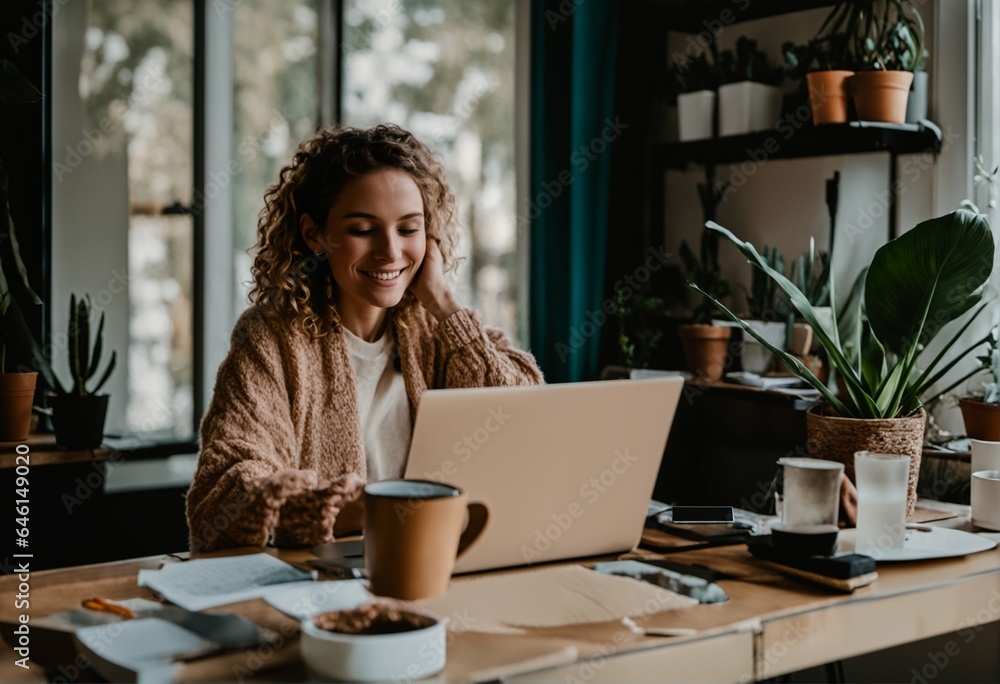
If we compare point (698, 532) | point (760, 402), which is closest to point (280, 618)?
point (698, 532)

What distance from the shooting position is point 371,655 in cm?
88

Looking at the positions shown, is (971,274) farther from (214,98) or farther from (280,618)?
(214,98)

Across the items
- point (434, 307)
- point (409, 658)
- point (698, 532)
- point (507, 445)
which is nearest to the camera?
point (409, 658)

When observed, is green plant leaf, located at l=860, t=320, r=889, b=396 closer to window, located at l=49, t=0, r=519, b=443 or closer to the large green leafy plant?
the large green leafy plant

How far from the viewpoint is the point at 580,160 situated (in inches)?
128

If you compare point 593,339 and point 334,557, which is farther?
point 593,339

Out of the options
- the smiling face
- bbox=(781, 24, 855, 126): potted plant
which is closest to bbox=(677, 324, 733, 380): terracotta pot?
bbox=(781, 24, 855, 126): potted plant

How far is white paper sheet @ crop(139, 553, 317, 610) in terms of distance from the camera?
1114 mm

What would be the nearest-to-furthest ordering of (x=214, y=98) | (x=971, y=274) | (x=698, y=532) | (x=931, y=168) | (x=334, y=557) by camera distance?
(x=334, y=557)
(x=698, y=532)
(x=971, y=274)
(x=931, y=168)
(x=214, y=98)

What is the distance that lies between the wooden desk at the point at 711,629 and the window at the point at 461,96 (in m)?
2.45

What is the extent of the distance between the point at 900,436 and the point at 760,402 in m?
0.98

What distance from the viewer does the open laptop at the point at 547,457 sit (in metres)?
1.18

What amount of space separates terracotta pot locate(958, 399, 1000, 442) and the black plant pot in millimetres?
1987

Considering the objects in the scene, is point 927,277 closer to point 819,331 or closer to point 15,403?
point 819,331
